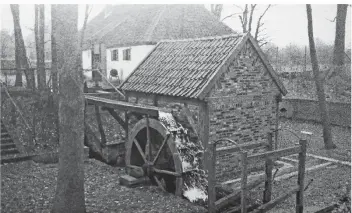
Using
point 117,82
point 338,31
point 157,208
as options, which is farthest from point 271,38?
point 157,208

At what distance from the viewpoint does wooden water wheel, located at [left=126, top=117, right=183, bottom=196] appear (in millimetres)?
8914

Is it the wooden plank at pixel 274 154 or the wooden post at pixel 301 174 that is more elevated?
the wooden plank at pixel 274 154

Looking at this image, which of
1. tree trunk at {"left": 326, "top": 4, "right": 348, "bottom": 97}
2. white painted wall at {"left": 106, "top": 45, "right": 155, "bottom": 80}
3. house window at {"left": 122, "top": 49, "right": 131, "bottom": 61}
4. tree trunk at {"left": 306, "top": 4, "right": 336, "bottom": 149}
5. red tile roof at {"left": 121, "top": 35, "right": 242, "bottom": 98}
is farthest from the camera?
house window at {"left": 122, "top": 49, "right": 131, "bottom": 61}

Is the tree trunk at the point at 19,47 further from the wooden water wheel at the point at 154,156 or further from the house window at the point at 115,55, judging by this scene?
the house window at the point at 115,55

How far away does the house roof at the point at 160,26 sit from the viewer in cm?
2458

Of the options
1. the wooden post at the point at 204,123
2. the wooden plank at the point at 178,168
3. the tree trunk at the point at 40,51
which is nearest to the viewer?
the wooden plank at the point at 178,168

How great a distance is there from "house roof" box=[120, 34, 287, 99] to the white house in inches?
467

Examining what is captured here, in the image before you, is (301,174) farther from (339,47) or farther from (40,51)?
(339,47)

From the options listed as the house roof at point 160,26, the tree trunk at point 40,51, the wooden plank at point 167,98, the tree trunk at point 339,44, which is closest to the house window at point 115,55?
the house roof at point 160,26

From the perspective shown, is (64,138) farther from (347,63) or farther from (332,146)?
(347,63)

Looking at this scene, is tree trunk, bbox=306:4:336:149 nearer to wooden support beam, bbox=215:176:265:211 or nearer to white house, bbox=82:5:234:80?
wooden support beam, bbox=215:176:265:211

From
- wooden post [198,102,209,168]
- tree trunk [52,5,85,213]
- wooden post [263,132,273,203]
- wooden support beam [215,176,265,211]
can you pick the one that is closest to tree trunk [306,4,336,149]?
wooden post [198,102,209,168]

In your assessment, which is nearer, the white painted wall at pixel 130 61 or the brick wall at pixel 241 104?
the brick wall at pixel 241 104

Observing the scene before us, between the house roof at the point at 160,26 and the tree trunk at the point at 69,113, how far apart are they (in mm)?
17982
